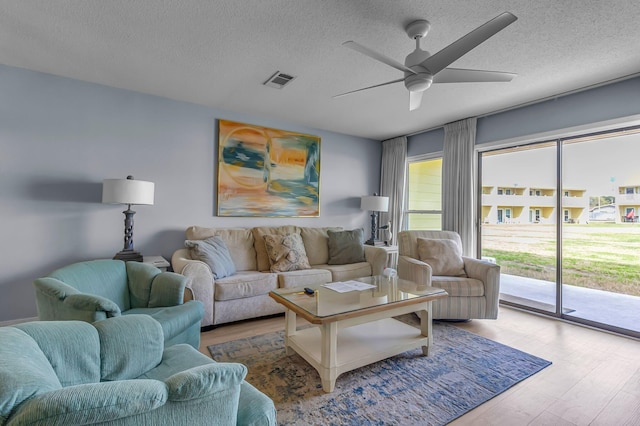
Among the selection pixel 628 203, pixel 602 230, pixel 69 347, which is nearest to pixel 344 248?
pixel 602 230

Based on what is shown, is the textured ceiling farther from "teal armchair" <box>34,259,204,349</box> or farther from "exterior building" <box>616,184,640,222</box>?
"teal armchair" <box>34,259,204,349</box>

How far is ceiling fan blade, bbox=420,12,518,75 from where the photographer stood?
1516 mm

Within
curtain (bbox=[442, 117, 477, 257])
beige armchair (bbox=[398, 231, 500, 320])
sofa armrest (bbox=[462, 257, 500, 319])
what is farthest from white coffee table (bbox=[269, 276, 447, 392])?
curtain (bbox=[442, 117, 477, 257])

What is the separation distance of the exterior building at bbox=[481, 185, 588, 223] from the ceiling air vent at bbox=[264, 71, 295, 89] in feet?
9.72

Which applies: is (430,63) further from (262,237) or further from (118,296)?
(118,296)

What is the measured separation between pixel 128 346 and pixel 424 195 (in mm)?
4493

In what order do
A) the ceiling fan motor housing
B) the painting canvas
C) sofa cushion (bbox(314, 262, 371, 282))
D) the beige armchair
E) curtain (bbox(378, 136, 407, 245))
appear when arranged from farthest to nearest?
curtain (bbox(378, 136, 407, 245)), the painting canvas, sofa cushion (bbox(314, 262, 371, 282)), the beige armchair, the ceiling fan motor housing

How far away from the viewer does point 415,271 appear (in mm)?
3102

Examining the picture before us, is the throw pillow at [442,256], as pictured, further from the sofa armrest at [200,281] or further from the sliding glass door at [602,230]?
the sofa armrest at [200,281]

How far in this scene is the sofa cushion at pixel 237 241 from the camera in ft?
11.2

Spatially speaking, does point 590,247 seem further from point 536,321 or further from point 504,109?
point 504,109

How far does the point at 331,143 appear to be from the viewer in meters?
4.72

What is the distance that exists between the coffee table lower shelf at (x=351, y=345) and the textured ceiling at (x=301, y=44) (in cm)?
206

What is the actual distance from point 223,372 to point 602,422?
7.01ft
